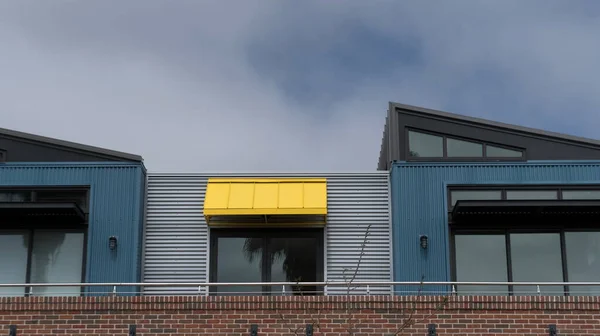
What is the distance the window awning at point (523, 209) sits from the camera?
66.5 feet

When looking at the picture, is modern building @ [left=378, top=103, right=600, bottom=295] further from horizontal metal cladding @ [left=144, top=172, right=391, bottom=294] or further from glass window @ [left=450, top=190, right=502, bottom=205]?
horizontal metal cladding @ [left=144, top=172, right=391, bottom=294]

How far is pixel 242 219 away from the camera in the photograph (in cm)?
2134

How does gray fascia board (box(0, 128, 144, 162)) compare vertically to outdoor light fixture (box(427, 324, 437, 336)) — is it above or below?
above

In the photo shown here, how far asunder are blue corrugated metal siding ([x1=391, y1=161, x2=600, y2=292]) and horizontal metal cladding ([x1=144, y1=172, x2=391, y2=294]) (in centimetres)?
56

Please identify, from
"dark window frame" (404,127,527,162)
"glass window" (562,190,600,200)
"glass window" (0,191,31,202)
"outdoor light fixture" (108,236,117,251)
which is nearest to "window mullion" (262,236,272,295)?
"outdoor light fixture" (108,236,117,251)

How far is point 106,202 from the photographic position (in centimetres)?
2103

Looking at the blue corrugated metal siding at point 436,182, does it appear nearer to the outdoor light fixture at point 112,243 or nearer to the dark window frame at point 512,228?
the dark window frame at point 512,228

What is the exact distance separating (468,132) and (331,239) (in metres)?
4.00

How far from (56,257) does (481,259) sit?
369 inches

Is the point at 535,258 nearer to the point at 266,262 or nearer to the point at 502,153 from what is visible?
the point at 502,153

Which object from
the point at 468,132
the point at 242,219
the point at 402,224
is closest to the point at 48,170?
the point at 242,219

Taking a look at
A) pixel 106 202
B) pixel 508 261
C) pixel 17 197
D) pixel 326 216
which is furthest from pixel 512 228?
pixel 17 197

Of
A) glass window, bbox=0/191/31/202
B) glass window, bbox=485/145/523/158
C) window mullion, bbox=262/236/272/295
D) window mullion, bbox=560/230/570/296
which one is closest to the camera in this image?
window mullion, bbox=560/230/570/296

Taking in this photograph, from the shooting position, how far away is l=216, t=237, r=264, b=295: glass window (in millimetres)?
20906
